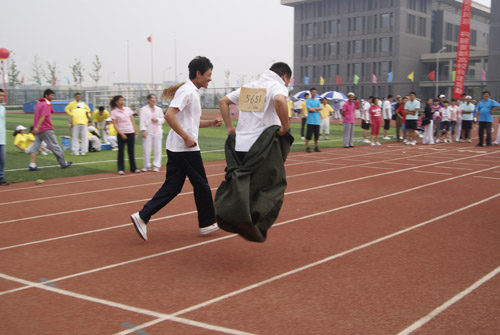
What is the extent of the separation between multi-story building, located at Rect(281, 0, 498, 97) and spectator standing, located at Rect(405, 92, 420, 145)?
51914mm

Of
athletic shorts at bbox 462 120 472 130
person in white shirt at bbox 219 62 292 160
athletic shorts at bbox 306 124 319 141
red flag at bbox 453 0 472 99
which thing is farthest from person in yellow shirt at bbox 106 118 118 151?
red flag at bbox 453 0 472 99

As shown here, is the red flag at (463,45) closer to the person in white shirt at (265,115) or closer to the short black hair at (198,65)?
the short black hair at (198,65)

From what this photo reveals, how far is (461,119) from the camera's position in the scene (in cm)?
2070

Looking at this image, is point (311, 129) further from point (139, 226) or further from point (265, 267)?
point (265, 267)

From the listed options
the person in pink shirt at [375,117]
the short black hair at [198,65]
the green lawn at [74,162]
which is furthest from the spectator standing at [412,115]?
the short black hair at [198,65]

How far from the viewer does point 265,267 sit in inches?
194

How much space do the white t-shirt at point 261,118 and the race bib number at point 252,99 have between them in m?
0.05

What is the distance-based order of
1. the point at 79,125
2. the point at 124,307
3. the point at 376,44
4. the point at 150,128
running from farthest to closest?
the point at 376,44 < the point at 79,125 < the point at 150,128 < the point at 124,307

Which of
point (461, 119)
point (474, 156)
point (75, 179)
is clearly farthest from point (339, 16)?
point (75, 179)

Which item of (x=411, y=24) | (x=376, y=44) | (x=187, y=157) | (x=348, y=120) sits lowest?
(x=187, y=157)

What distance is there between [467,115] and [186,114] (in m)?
16.8

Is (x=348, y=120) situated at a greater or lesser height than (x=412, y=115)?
lesser

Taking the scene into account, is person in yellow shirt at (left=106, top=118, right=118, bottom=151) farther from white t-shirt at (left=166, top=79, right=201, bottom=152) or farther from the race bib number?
the race bib number

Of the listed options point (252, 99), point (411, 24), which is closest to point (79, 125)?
point (252, 99)
